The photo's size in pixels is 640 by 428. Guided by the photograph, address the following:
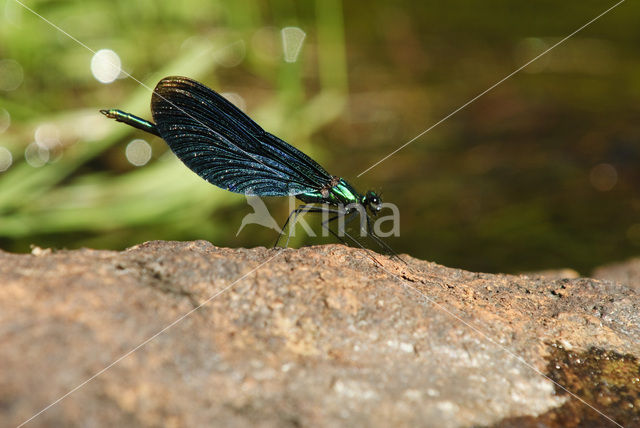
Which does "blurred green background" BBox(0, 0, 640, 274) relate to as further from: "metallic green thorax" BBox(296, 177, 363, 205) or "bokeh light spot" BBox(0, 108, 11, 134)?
"metallic green thorax" BBox(296, 177, 363, 205)

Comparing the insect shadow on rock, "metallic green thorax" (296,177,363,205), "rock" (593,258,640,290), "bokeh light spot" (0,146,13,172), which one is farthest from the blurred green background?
the insect shadow on rock

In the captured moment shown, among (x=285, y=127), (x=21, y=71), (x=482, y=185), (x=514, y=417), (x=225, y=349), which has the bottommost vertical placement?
(x=514, y=417)

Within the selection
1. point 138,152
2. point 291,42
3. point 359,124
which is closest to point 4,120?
point 138,152

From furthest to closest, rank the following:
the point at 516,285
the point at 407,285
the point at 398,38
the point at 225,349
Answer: the point at 398,38
the point at 516,285
the point at 407,285
the point at 225,349

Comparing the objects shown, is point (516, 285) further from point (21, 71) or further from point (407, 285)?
point (21, 71)

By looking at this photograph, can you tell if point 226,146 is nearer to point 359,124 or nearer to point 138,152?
point 138,152

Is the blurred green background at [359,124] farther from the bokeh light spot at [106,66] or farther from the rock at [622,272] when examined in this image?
the rock at [622,272]

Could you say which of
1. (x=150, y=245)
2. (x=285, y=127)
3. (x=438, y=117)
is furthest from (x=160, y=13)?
(x=150, y=245)
